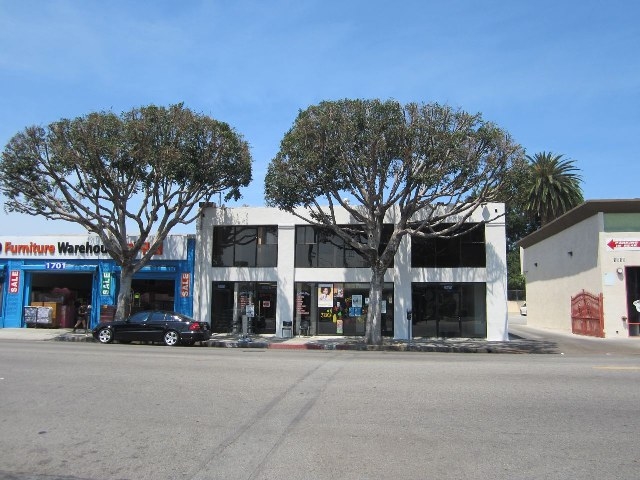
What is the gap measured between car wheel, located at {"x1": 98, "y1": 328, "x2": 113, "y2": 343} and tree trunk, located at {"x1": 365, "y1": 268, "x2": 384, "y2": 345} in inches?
419

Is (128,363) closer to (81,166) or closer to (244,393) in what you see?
(244,393)

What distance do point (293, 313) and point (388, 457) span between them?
21.2m

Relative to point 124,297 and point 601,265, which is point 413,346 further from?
point 124,297

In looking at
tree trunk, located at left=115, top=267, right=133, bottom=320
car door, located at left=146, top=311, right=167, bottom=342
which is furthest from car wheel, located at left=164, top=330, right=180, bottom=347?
tree trunk, located at left=115, top=267, right=133, bottom=320

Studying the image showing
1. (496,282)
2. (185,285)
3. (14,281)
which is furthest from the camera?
(14,281)

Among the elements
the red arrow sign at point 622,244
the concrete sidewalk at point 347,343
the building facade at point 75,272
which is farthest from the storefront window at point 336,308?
the red arrow sign at point 622,244

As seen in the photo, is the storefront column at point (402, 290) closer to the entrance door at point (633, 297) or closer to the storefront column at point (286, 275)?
the storefront column at point (286, 275)

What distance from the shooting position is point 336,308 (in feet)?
88.5

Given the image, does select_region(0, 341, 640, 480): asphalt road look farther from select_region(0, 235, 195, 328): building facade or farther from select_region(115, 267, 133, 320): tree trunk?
select_region(0, 235, 195, 328): building facade

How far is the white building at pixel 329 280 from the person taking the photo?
2605 centimetres

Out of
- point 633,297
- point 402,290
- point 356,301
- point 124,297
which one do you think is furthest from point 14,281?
point 633,297

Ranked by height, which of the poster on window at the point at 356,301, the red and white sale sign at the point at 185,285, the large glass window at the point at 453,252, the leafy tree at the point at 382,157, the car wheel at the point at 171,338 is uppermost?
the leafy tree at the point at 382,157

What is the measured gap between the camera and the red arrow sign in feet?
82.3

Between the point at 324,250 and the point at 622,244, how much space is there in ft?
44.5
